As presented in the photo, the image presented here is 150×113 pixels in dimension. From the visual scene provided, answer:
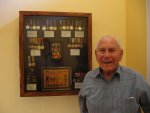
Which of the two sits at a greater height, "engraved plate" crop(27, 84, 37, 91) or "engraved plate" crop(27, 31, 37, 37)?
"engraved plate" crop(27, 31, 37, 37)

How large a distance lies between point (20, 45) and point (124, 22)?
0.92 metres

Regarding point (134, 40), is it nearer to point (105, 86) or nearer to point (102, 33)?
point (102, 33)

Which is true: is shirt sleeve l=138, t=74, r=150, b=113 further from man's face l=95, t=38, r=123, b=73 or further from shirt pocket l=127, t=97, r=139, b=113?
man's face l=95, t=38, r=123, b=73

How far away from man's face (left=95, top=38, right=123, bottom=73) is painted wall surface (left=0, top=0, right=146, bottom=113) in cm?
43

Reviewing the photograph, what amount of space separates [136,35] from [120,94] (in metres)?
0.65

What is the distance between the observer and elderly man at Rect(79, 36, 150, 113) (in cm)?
160

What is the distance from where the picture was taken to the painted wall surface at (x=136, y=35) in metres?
2.00

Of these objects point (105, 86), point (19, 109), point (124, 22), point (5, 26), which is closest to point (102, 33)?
point (124, 22)

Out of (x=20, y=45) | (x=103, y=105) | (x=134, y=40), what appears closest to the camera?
(x=103, y=105)

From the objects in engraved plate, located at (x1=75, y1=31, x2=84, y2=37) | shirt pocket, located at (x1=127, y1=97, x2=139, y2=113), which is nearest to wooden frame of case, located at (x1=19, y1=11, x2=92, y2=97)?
engraved plate, located at (x1=75, y1=31, x2=84, y2=37)

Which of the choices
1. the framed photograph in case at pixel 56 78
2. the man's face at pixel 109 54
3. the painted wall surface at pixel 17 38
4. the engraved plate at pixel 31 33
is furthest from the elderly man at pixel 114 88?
the engraved plate at pixel 31 33

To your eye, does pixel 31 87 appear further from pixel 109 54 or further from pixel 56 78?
pixel 109 54

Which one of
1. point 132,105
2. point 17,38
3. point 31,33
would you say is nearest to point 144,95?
point 132,105

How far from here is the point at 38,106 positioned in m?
2.02
